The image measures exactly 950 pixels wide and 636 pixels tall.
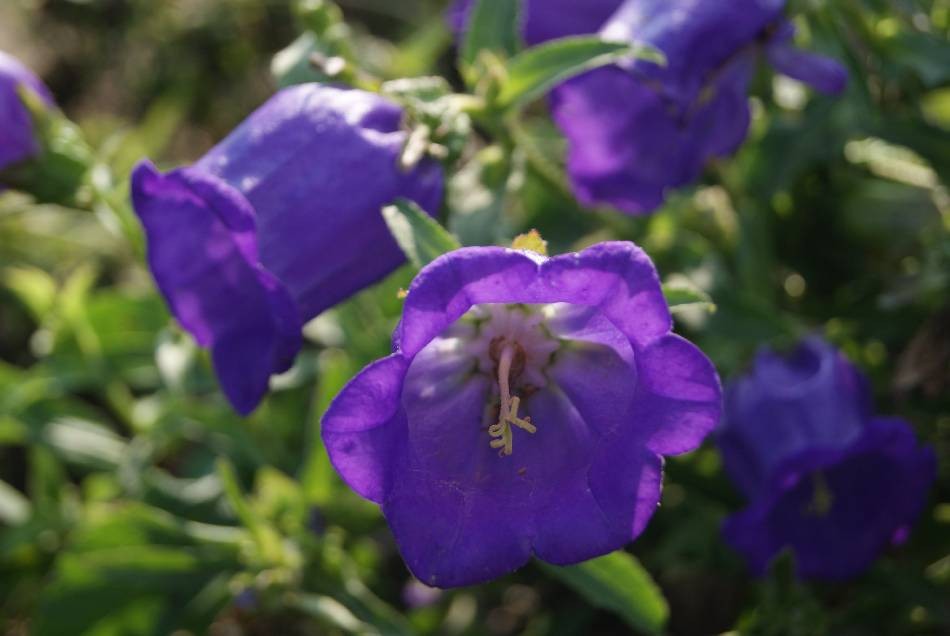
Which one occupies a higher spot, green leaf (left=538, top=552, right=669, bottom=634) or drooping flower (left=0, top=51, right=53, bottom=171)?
drooping flower (left=0, top=51, right=53, bottom=171)

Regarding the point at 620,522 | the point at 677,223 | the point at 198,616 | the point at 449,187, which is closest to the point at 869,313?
the point at 677,223

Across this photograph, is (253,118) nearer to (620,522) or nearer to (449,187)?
(449,187)

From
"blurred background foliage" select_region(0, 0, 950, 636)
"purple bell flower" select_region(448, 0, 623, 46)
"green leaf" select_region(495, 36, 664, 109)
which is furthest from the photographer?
"purple bell flower" select_region(448, 0, 623, 46)

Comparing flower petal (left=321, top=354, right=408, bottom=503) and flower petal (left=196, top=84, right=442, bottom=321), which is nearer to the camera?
flower petal (left=321, top=354, right=408, bottom=503)

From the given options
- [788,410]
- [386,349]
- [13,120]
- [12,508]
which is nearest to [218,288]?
[386,349]

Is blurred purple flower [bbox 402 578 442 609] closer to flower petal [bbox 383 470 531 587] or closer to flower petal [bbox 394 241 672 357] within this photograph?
flower petal [bbox 383 470 531 587]

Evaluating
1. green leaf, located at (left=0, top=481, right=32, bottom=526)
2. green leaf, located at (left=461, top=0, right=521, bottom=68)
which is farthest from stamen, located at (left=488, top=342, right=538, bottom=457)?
green leaf, located at (left=0, top=481, right=32, bottom=526)

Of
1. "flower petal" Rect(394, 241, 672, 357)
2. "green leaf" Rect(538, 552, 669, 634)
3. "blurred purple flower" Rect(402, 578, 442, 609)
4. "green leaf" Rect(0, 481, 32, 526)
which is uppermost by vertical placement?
"flower petal" Rect(394, 241, 672, 357)

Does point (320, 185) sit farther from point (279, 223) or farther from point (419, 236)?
point (419, 236)
